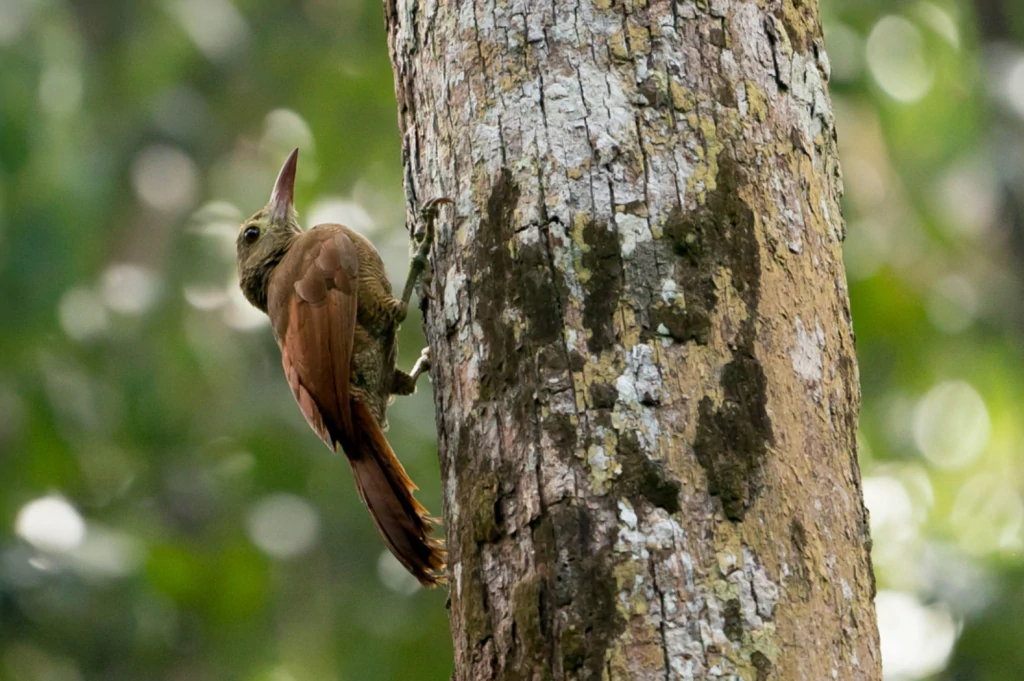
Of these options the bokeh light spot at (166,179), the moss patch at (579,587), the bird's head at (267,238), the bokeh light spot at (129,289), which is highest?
the bokeh light spot at (166,179)

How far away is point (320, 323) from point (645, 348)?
5.02ft

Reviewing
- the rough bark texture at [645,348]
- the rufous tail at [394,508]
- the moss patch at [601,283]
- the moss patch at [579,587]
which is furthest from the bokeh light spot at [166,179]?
the moss patch at [579,587]

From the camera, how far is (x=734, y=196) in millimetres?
1983

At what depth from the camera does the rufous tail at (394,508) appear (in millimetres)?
2680

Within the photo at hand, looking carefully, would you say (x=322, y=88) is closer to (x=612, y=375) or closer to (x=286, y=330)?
(x=286, y=330)

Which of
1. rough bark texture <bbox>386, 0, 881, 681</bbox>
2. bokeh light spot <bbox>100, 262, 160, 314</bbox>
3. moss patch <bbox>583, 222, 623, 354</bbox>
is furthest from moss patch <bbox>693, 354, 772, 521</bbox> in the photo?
bokeh light spot <bbox>100, 262, 160, 314</bbox>

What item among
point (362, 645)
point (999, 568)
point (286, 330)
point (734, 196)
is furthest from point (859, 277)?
point (734, 196)

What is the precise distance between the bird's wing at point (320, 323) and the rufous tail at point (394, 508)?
0.23ft

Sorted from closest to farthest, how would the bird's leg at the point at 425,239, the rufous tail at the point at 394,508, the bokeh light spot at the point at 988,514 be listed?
the bird's leg at the point at 425,239 < the rufous tail at the point at 394,508 < the bokeh light spot at the point at 988,514

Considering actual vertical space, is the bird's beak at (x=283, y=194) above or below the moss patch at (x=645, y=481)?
above

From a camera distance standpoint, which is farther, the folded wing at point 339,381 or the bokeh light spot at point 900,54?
the bokeh light spot at point 900,54

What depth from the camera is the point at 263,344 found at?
789 cm

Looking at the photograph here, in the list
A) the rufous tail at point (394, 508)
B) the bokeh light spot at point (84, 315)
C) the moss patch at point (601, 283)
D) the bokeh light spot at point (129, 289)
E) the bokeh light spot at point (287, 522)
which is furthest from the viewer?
the bokeh light spot at point (129, 289)

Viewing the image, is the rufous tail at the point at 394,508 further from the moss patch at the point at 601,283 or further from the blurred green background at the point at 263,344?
the blurred green background at the point at 263,344
